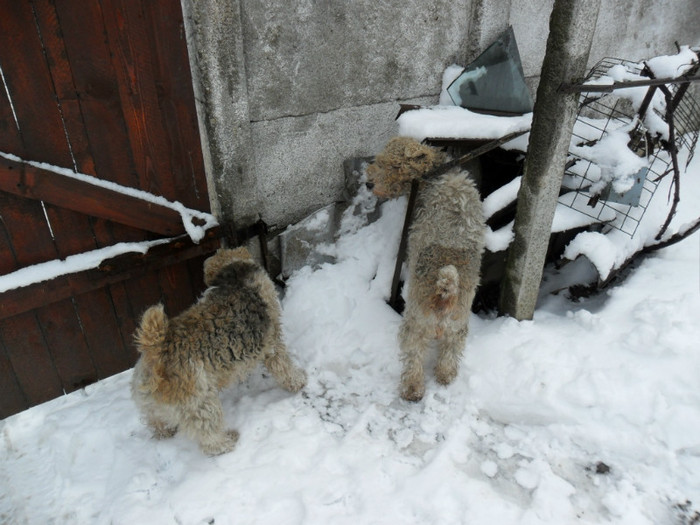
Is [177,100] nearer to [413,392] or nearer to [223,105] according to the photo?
[223,105]

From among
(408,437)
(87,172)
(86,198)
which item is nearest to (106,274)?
(86,198)

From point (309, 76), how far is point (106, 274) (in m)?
2.30

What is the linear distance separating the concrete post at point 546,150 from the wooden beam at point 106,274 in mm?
2569

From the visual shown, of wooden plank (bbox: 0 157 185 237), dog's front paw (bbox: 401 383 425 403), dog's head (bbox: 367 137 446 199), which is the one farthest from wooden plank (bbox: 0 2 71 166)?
dog's front paw (bbox: 401 383 425 403)

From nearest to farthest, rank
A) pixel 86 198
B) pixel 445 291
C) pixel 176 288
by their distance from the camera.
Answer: pixel 445 291 → pixel 86 198 → pixel 176 288

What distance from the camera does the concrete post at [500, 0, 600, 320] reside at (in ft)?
10.3

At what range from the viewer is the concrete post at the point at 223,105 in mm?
3307

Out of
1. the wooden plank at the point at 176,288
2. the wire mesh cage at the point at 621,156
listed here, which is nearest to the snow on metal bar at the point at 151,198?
the wooden plank at the point at 176,288

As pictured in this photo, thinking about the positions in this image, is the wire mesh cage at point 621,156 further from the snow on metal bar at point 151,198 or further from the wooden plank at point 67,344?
the wooden plank at point 67,344

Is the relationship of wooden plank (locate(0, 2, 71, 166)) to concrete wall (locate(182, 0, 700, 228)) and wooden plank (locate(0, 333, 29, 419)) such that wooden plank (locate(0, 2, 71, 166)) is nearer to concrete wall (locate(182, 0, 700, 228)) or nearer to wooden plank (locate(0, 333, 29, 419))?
concrete wall (locate(182, 0, 700, 228))

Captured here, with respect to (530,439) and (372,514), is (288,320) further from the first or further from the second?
(530,439)

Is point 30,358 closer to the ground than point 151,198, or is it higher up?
closer to the ground

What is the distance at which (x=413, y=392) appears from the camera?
3.55 m

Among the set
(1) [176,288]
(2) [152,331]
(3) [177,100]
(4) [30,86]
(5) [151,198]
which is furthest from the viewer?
(1) [176,288]
